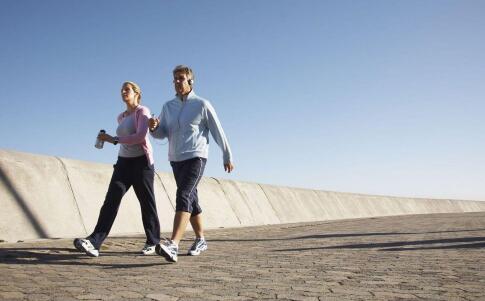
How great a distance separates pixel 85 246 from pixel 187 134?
1461 millimetres

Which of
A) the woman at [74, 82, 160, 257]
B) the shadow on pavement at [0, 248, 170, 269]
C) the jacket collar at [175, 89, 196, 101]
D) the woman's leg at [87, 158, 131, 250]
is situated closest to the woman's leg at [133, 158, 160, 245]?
the woman at [74, 82, 160, 257]

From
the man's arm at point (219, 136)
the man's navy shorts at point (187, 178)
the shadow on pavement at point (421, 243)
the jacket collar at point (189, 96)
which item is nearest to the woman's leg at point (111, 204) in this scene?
the man's navy shorts at point (187, 178)

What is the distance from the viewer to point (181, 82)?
499 centimetres

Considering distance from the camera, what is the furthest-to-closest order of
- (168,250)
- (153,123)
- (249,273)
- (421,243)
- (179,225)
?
1. (421,243)
2. (153,123)
3. (179,225)
4. (168,250)
5. (249,273)

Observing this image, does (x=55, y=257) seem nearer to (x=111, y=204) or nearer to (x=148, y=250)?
(x=111, y=204)

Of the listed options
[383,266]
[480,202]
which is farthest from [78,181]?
[480,202]

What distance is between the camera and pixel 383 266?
14.5 feet

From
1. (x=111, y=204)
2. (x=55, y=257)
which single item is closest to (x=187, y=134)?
(x=111, y=204)

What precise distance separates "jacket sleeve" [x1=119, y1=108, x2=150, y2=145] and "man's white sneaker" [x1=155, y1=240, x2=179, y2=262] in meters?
1.11

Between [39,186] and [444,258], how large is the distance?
18.7ft

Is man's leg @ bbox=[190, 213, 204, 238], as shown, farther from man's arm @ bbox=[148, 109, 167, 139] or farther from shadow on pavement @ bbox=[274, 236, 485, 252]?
shadow on pavement @ bbox=[274, 236, 485, 252]

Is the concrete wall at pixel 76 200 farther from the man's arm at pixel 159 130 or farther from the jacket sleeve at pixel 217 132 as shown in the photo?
the jacket sleeve at pixel 217 132

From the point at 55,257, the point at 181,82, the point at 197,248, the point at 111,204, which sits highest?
the point at 181,82

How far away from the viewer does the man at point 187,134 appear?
4.82 meters
